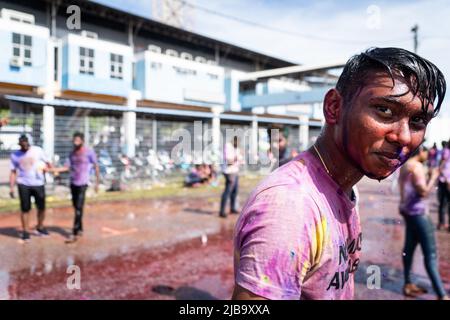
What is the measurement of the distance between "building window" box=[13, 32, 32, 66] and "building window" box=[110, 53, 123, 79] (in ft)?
17.7

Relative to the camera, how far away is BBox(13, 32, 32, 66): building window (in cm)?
1334

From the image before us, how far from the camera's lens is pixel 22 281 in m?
4.50

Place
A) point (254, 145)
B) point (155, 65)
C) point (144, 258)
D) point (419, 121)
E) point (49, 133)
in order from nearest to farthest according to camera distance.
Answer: point (419, 121)
point (144, 258)
point (49, 133)
point (254, 145)
point (155, 65)

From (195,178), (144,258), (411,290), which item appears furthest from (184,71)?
(411,290)

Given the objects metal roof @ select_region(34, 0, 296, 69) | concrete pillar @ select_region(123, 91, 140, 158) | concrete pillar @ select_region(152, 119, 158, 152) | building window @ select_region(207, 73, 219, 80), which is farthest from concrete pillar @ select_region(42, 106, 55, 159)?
building window @ select_region(207, 73, 219, 80)

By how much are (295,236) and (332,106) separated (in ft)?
1.45

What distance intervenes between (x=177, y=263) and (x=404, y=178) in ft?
10.7

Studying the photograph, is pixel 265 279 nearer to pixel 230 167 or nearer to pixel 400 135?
pixel 400 135

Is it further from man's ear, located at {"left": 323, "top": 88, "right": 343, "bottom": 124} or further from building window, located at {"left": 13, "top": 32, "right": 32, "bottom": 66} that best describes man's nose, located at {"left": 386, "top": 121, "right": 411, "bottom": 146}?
building window, located at {"left": 13, "top": 32, "right": 32, "bottom": 66}

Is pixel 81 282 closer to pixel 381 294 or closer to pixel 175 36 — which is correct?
pixel 381 294

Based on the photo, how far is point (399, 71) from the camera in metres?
1.03

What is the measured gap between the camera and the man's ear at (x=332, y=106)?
3.69 ft

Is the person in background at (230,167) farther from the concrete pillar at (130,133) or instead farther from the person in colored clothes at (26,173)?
the concrete pillar at (130,133)
